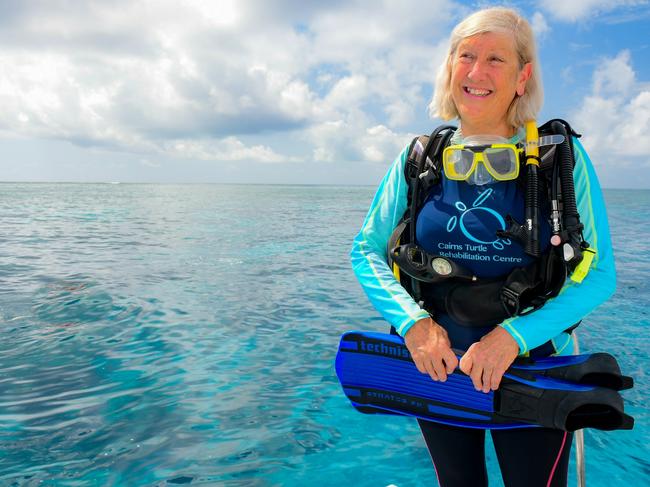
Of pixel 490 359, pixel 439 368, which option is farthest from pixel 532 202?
pixel 439 368

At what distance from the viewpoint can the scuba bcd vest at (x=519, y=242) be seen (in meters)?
1.69

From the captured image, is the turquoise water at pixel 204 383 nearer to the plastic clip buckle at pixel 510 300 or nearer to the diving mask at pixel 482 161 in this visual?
the plastic clip buckle at pixel 510 300

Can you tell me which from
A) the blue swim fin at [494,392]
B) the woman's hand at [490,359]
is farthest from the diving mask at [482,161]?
the blue swim fin at [494,392]

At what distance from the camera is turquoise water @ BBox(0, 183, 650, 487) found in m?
3.47

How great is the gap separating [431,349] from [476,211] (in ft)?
1.72

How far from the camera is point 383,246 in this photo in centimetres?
205

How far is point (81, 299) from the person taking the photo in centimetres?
736

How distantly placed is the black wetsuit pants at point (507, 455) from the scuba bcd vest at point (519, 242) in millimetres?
405

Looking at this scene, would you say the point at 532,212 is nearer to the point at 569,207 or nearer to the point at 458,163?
the point at 569,207

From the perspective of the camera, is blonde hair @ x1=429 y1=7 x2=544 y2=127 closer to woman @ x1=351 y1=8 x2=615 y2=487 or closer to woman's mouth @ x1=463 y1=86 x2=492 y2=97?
woman @ x1=351 y1=8 x2=615 y2=487

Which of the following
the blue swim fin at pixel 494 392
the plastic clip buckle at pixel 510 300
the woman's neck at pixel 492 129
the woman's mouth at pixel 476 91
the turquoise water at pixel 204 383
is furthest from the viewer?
the turquoise water at pixel 204 383

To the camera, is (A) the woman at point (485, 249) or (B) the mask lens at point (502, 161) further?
(B) the mask lens at point (502, 161)

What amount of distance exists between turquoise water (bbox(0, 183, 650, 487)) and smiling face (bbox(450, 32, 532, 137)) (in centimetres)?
259

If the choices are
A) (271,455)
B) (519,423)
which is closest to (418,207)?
(519,423)
